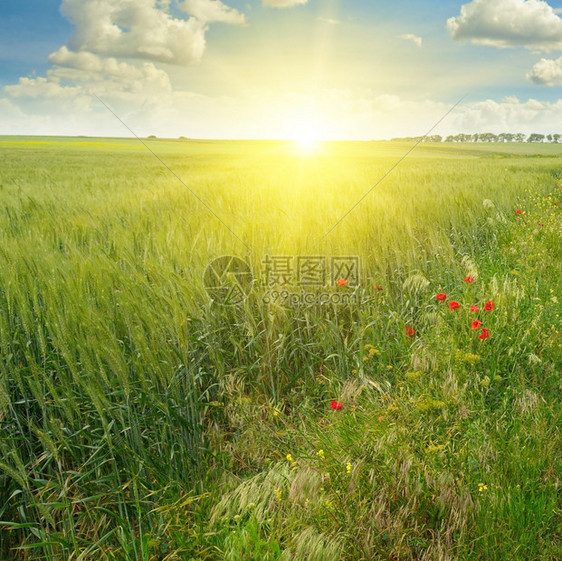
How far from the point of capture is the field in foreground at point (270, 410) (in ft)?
4.35

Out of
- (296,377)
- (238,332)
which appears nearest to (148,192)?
(238,332)

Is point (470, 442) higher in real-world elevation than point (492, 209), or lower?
lower

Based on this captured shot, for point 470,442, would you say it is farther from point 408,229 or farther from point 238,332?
point 408,229

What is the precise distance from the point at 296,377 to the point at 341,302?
629 mm

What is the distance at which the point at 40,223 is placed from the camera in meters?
3.48

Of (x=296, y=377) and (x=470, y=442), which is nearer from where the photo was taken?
(x=470, y=442)

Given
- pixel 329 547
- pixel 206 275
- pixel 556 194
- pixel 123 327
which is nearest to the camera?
pixel 329 547
